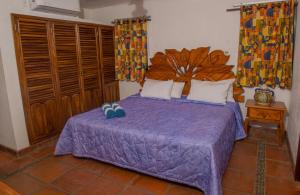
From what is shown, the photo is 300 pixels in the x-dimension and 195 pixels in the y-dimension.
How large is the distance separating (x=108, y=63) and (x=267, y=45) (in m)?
2.65

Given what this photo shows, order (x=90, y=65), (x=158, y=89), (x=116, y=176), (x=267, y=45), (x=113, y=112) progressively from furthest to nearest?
(x=90, y=65) < (x=158, y=89) < (x=267, y=45) < (x=113, y=112) < (x=116, y=176)

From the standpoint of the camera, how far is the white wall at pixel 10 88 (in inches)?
96.6

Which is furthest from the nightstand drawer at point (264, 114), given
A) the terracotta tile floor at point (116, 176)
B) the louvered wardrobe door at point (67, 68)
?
the louvered wardrobe door at point (67, 68)

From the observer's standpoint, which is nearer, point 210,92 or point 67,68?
point 210,92

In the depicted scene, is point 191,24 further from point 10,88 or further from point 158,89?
point 10,88

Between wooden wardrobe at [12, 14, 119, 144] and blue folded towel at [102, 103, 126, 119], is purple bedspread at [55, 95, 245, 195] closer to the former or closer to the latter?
blue folded towel at [102, 103, 126, 119]

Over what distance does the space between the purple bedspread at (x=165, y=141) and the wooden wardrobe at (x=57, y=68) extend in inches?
25.8

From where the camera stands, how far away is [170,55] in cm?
358

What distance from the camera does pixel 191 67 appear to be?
3441mm

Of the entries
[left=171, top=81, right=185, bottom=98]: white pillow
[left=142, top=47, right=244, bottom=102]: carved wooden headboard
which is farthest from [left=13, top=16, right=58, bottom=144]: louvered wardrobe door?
[left=171, top=81, right=185, bottom=98]: white pillow

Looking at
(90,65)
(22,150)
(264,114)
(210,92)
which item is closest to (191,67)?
(210,92)

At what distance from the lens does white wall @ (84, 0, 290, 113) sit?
311 cm

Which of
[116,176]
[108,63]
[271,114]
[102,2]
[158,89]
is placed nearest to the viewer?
[116,176]

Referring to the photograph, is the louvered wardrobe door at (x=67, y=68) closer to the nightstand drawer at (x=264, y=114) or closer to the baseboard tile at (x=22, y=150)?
the baseboard tile at (x=22, y=150)
